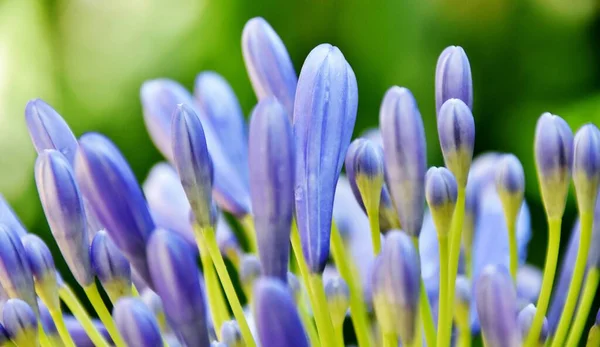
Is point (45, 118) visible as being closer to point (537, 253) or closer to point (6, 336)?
point (6, 336)

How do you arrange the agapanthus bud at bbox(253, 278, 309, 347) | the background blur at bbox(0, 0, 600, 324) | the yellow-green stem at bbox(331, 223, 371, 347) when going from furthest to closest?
the background blur at bbox(0, 0, 600, 324)
the yellow-green stem at bbox(331, 223, 371, 347)
the agapanthus bud at bbox(253, 278, 309, 347)

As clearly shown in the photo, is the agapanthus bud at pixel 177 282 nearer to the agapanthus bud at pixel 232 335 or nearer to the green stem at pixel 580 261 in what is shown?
the agapanthus bud at pixel 232 335

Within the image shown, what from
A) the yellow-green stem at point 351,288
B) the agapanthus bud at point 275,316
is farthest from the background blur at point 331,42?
the agapanthus bud at point 275,316

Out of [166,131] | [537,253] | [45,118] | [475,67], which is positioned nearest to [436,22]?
[475,67]

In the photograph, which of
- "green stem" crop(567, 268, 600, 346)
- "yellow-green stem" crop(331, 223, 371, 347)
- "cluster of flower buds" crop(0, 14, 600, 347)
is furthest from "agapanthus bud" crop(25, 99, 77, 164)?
"green stem" crop(567, 268, 600, 346)

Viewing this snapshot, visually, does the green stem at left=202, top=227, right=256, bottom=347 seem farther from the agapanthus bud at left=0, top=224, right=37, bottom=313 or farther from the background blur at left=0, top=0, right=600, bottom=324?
the background blur at left=0, top=0, right=600, bottom=324

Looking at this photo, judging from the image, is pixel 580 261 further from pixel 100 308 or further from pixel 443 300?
pixel 100 308

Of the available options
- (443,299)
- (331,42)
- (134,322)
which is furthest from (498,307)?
(331,42)
